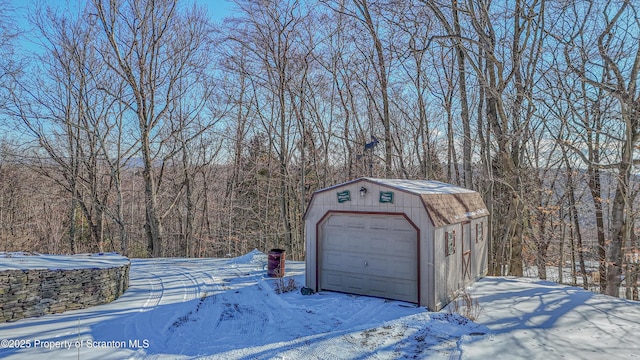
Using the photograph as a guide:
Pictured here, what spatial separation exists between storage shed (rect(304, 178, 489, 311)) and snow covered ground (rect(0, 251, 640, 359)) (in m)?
0.36

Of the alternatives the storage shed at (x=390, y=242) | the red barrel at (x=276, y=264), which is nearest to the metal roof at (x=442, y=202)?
the storage shed at (x=390, y=242)

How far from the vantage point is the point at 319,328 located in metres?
5.39

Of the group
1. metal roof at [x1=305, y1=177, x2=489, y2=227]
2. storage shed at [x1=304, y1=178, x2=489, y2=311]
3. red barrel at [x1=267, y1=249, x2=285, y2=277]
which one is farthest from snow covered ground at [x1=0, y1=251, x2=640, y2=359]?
metal roof at [x1=305, y1=177, x2=489, y2=227]

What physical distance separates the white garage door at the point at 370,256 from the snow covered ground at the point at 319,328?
30cm

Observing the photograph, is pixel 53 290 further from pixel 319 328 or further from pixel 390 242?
pixel 390 242

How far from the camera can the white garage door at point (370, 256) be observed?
658 centimetres

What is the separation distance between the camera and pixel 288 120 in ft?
55.6

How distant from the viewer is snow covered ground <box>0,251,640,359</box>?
177 inches

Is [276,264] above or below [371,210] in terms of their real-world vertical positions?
below

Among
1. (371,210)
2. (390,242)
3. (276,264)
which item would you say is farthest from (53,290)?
(390,242)

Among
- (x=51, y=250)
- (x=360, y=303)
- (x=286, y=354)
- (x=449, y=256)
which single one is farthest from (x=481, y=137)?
(x=51, y=250)

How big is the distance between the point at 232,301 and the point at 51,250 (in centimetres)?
1626

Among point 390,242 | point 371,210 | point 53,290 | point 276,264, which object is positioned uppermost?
point 371,210

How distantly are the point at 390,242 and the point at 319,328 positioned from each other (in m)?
2.29
